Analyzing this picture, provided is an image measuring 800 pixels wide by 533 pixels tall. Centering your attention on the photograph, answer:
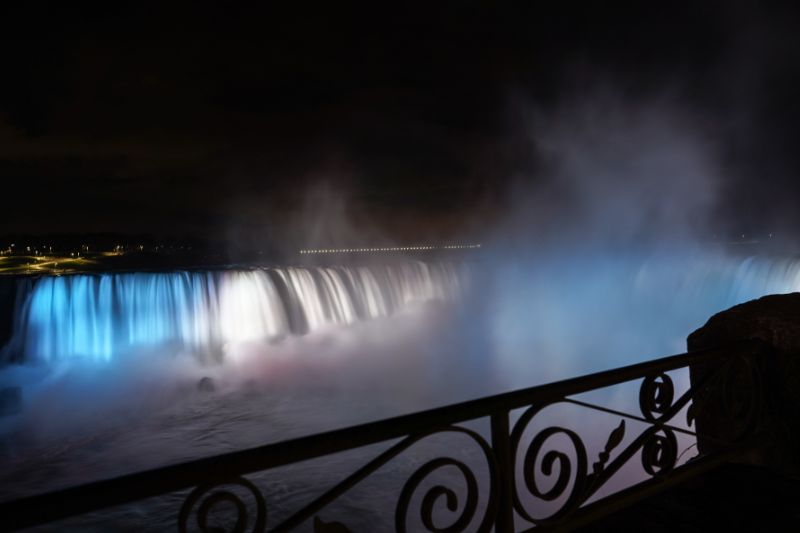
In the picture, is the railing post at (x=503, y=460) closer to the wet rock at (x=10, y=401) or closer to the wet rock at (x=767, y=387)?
the wet rock at (x=767, y=387)

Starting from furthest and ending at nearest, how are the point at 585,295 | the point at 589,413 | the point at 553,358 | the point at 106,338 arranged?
the point at 585,295, the point at 553,358, the point at 106,338, the point at 589,413

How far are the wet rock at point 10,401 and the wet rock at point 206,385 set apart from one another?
4.30 meters

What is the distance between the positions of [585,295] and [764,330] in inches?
1069

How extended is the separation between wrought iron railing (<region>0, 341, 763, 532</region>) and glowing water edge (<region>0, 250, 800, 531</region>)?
5.64 m

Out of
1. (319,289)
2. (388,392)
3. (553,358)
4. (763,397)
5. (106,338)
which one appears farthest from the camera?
(319,289)

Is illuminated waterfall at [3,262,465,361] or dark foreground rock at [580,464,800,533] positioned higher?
illuminated waterfall at [3,262,465,361]

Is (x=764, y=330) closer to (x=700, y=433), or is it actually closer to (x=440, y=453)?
(x=700, y=433)

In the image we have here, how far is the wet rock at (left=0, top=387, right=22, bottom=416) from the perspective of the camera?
13.2m

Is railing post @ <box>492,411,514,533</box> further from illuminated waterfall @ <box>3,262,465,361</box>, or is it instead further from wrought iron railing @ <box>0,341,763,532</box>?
illuminated waterfall @ <box>3,262,465,361</box>

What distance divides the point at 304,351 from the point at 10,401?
934cm

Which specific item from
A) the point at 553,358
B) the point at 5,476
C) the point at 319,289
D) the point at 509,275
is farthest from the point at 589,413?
the point at 509,275

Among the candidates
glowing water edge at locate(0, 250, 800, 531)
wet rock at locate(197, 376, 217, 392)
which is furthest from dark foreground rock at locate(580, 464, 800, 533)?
wet rock at locate(197, 376, 217, 392)

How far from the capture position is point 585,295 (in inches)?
1173

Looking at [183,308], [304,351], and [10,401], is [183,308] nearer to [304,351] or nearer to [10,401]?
[304,351]
